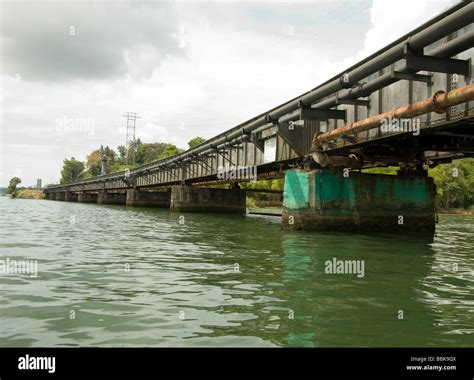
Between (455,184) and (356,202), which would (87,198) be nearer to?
(455,184)

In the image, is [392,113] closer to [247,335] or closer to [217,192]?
[247,335]

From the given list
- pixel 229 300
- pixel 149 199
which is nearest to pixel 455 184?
pixel 149 199

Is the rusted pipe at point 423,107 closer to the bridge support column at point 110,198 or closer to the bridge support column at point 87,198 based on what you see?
the bridge support column at point 110,198

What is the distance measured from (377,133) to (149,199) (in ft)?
228

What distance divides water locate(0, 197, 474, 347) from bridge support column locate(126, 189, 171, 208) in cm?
7152

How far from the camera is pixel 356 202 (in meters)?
24.2

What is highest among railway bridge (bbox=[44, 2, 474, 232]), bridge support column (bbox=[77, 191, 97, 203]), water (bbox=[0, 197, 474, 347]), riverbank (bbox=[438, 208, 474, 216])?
railway bridge (bbox=[44, 2, 474, 232])

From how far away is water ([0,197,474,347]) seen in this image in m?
5.72

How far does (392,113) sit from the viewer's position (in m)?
16.9

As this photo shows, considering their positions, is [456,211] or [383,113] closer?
[383,113]

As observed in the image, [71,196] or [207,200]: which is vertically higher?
[71,196]

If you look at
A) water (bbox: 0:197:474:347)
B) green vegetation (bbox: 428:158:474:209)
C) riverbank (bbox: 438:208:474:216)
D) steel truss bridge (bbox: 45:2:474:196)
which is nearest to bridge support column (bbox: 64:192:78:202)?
green vegetation (bbox: 428:158:474:209)

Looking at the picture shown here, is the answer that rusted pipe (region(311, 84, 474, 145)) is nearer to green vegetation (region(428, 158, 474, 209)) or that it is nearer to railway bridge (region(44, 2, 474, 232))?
railway bridge (region(44, 2, 474, 232))

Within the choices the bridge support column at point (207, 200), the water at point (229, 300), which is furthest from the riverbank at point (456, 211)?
the water at point (229, 300)
